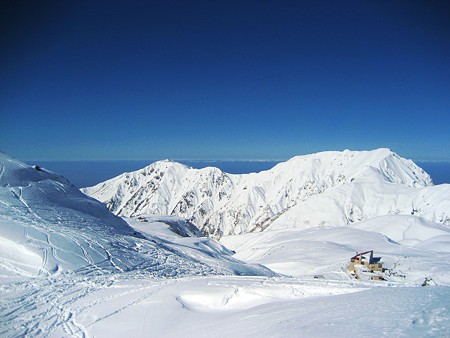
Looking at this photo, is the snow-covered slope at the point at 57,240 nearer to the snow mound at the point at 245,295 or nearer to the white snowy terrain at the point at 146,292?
the white snowy terrain at the point at 146,292

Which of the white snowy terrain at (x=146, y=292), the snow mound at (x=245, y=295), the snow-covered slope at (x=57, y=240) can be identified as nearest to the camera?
the white snowy terrain at (x=146, y=292)

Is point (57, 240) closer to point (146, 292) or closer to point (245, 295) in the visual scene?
point (146, 292)

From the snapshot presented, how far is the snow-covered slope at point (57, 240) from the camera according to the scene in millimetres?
14445

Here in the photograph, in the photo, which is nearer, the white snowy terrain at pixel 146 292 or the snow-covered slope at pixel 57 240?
the white snowy terrain at pixel 146 292

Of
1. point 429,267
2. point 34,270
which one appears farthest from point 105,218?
point 429,267

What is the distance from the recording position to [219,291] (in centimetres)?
1223

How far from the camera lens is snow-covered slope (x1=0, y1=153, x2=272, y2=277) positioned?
47.4ft

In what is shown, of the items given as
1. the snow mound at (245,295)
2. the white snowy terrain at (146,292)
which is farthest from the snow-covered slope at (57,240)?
the snow mound at (245,295)

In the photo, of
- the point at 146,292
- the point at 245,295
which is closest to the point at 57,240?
the point at 146,292

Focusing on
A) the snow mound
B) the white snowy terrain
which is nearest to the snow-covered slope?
the white snowy terrain

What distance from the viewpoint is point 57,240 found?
16.9m

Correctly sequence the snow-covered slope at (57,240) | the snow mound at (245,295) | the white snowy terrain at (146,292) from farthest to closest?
the snow-covered slope at (57,240) < the snow mound at (245,295) < the white snowy terrain at (146,292)

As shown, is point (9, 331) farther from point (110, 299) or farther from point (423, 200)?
point (423, 200)

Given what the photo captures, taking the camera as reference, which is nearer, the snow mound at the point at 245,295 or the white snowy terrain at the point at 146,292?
the white snowy terrain at the point at 146,292
